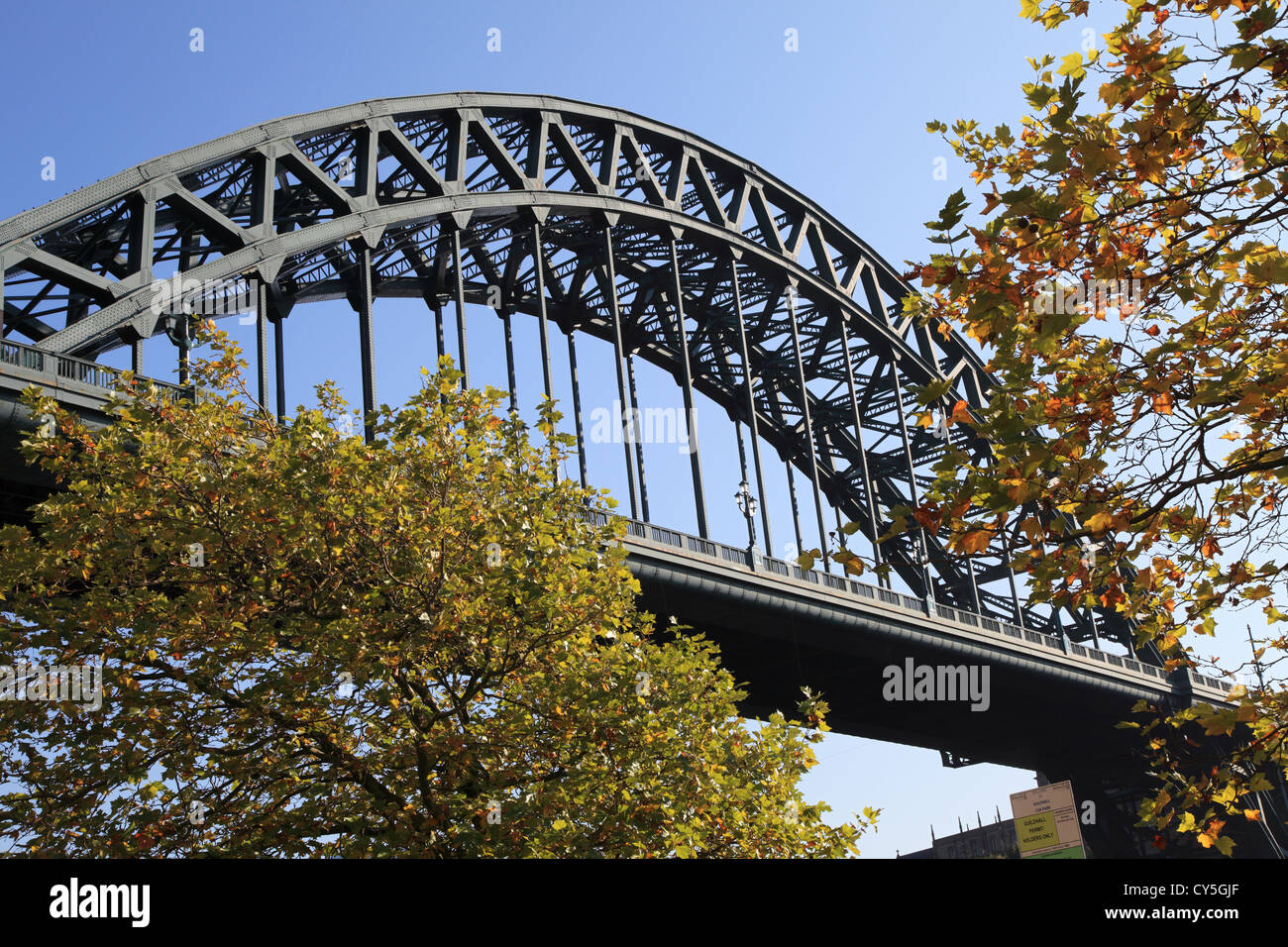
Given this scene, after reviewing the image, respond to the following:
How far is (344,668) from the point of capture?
49.3 feet

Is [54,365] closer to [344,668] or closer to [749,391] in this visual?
[344,668]

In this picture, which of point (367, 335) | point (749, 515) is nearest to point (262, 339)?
point (367, 335)

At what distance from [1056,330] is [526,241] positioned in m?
45.3

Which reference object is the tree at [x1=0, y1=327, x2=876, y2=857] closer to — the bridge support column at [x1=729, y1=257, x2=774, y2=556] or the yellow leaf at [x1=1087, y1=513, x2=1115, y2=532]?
the yellow leaf at [x1=1087, y1=513, x2=1115, y2=532]

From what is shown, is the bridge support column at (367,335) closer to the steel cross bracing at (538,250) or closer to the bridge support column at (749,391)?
the steel cross bracing at (538,250)

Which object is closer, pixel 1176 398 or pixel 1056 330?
pixel 1056 330

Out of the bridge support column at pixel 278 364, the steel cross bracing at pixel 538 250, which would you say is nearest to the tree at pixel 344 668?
the steel cross bracing at pixel 538 250

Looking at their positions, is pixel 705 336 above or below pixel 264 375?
above

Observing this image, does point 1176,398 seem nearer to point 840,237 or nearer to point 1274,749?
point 1274,749

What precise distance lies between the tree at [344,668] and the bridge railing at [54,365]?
12150mm

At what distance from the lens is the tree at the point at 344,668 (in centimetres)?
1430

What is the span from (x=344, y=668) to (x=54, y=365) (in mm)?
17310

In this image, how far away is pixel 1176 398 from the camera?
352 inches
